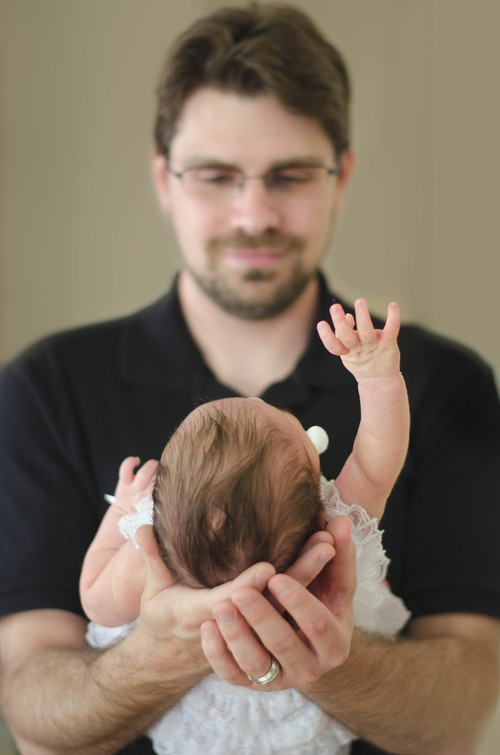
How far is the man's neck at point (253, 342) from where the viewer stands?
21.9 inches

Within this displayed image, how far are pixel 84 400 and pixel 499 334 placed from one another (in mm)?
374

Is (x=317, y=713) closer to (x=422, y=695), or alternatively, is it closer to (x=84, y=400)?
(x=422, y=695)

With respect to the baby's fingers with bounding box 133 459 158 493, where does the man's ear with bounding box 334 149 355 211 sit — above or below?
above

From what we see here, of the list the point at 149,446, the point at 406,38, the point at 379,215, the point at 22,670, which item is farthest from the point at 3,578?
the point at 406,38

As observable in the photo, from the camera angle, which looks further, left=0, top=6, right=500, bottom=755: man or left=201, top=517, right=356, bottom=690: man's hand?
left=0, top=6, right=500, bottom=755: man

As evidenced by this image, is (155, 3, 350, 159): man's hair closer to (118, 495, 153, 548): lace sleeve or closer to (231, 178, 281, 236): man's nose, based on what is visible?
(231, 178, 281, 236): man's nose

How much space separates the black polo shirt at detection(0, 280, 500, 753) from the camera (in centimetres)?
53

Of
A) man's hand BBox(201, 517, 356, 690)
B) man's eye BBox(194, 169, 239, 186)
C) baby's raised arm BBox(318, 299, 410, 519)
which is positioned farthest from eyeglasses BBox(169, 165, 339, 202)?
man's hand BBox(201, 517, 356, 690)

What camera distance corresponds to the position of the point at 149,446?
1.73ft

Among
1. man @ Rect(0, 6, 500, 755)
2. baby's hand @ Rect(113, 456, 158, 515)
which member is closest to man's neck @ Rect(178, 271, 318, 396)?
man @ Rect(0, 6, 500, 755)

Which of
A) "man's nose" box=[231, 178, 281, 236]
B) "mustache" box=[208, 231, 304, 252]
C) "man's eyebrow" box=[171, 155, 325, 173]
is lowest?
"mustache" box=[208, 231, 304, 252]

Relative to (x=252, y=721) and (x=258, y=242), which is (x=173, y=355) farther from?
(x=252, y=721)

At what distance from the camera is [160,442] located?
51cm

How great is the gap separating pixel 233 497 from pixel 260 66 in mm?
329
